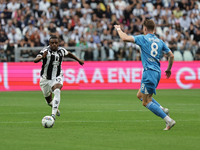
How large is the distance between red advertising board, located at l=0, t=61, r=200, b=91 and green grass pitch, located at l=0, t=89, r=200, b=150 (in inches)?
267

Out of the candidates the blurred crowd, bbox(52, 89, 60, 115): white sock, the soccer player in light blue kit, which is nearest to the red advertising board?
the blurred crowd

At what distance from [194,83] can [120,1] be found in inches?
311

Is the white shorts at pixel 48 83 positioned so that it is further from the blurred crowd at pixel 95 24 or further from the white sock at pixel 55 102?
the blurred crowd at pixel 95 24

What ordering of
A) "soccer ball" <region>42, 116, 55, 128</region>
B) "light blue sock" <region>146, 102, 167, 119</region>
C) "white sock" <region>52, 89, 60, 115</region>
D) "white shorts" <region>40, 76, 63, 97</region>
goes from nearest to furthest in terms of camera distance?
"light blue sock" <region>146, 102, 167, 119</region> < "soccer ball" <region>42, 116, 55, 128</region> < "white sock" <region>52, 89, 60, 115</region> < "white shorts" <region>40, 76, 63, 97</region>

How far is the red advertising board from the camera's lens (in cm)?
2058

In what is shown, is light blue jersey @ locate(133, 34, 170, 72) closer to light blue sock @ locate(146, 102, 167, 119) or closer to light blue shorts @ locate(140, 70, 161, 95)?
light blue shorts @ locate(140, 70, 161, 95)

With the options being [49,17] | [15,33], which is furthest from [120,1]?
[15,33]

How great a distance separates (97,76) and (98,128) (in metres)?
12.6

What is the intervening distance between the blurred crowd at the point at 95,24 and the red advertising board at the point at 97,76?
1.77 feet

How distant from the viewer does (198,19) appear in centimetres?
2562

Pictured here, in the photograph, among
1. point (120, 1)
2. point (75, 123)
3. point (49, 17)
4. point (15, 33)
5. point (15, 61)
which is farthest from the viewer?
point (120, 1)

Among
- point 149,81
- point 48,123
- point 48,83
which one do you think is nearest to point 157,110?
point 149,81

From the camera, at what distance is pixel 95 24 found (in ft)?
79.0

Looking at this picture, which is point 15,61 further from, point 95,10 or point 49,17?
point 95,10
